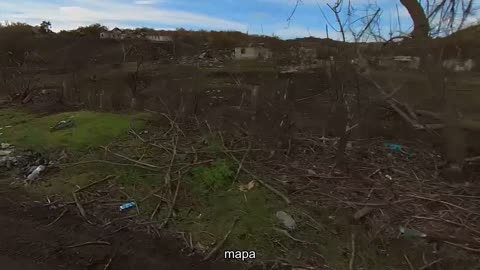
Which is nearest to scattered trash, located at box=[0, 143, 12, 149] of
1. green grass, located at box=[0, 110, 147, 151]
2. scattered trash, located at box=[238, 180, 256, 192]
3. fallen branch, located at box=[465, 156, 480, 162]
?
green grass, located at box=[0, 110, 147, 151]

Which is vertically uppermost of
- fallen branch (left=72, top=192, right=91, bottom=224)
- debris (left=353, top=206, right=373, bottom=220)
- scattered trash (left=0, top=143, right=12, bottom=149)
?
scattered trash (left=0, top=143, right=12, bottom=149)

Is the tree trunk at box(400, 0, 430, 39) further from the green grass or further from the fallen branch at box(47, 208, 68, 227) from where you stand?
the fallen branch at box(47, 208, 68, 227)

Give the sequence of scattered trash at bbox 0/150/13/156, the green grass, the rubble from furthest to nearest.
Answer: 1. the green grass
2. scattered trash at bbox 0/150/13/156
3. the rubble

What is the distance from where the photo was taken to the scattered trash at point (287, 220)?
4039 millimetres

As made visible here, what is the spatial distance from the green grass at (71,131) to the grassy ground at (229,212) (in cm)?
4

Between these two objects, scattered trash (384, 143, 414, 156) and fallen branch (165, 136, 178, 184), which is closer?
fallen branch (165, 136, 178, 184)

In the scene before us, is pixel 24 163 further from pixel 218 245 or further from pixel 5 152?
pixel 218 245

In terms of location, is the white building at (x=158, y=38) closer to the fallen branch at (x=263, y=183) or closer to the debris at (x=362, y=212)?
the fallen branch at (x=263, y=183)

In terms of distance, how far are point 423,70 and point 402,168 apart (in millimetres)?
1661

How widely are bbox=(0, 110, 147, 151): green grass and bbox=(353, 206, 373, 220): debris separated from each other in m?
3.79

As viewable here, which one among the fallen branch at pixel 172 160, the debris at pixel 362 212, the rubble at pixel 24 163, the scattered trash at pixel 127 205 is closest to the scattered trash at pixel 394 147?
the debris at pixel 362 212

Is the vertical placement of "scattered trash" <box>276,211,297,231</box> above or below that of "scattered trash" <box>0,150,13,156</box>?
below

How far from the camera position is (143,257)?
3.75 metres

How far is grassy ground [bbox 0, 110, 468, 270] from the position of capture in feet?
12.2
